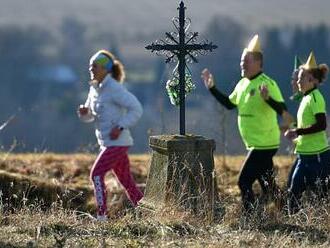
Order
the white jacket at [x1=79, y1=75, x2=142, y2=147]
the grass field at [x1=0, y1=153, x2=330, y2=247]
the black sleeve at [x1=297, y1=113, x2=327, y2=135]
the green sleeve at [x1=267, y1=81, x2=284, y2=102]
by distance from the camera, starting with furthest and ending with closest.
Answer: the green sleeve at [x1=267, y1=81, x2=284, y2=102], the black sleeve at [x1=297, y1=113, x2=327, y2=135], the white jacket at [x1=79, y1=75, x2=142, y2=147], the grass field at [x1=0, y1=153, x2=330, y2=247]

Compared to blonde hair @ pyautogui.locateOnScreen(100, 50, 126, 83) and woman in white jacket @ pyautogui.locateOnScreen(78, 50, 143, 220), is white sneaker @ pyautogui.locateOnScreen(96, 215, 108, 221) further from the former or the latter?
blonde hair @ pyautogui.locateOnScreen(100, 50, 126, 83)

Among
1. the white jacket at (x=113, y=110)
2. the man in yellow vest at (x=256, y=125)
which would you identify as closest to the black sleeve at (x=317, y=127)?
the man in yellow vest at (x=256, y=125)

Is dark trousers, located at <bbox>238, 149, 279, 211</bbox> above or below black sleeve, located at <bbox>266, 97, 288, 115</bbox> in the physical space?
below

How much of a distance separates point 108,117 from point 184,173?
0.90 m

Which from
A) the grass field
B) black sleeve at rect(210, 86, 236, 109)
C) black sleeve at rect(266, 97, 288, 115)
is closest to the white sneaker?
the grass field

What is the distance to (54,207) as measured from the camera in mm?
8289

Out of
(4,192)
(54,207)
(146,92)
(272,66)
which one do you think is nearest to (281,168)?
(4,192)

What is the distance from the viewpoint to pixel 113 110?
909 centimetres

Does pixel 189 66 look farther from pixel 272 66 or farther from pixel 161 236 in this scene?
pixel 272 66

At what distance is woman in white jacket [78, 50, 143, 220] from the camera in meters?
9.01

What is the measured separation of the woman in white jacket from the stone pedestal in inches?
12.7

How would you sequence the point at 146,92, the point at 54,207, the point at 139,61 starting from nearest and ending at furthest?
the point at 54,207 < the point at 146,92 < the point at 139,61

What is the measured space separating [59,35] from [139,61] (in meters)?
23.3

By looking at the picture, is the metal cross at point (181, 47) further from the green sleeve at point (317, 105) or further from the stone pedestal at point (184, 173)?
the green sleeve at point (317, 105)
